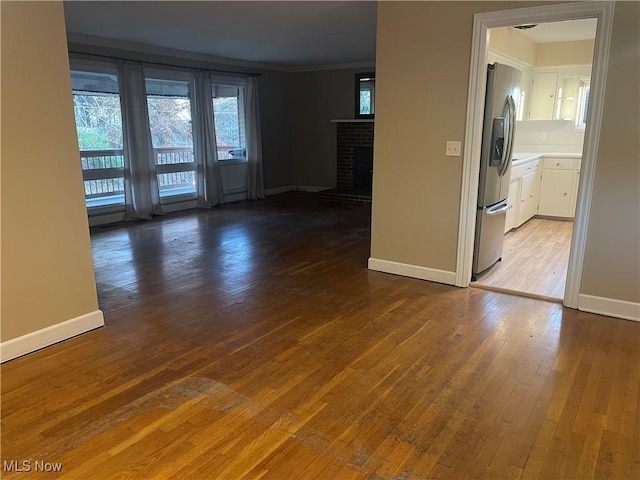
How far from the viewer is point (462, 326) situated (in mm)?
3070

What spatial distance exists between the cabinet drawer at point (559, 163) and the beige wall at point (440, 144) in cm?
327

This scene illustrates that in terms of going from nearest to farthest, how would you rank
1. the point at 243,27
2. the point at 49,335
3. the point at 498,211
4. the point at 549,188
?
1. the point at 49,335
2. the point at 498,211
3. the point at 243,27
4. the point at 549,188

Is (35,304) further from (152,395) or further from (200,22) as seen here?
(200,22)

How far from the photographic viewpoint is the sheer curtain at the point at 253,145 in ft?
26.7

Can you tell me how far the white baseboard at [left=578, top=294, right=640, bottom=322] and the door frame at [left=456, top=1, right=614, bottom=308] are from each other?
0.19 ft

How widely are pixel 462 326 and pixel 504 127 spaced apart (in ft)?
5.79

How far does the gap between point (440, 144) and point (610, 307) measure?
1684 millimetres

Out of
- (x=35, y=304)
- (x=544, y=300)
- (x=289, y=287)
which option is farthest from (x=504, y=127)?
(x=35, y=304)

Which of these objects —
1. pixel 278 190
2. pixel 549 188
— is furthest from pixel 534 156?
pixel 278 190

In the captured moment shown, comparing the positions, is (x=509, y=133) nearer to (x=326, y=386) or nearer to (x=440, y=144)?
(x=440, y=144)

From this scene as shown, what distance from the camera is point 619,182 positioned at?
3061 mm

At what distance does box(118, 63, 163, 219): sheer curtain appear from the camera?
623 cm

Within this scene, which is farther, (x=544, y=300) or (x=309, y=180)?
(x=309, y=180)

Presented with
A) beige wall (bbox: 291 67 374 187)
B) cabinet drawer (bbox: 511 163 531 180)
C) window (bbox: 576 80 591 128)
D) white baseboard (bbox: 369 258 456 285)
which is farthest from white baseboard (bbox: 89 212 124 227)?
window (bbox: 576 80 591 128)
